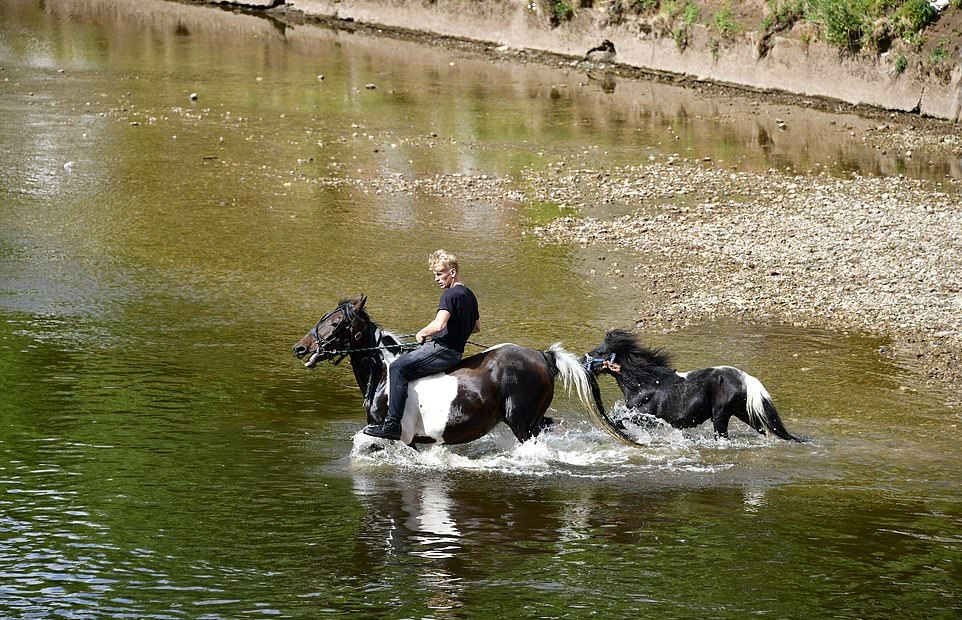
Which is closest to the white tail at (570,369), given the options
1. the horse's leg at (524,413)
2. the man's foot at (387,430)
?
the horse's leg at (524,413)

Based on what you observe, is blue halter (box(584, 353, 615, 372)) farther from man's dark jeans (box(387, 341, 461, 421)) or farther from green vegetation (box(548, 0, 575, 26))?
green vegetation (box(548, 0, 575, 26))

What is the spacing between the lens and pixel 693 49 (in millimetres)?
37562

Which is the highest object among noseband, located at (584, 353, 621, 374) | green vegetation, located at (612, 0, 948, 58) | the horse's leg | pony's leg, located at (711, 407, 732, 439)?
green vegetation, located at (612, 0, 948, 58)

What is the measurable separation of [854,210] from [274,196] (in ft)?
31.5

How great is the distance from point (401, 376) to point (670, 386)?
2686mm

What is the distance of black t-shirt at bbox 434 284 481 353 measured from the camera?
11.0m

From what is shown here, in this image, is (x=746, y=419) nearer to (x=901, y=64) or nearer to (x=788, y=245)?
(x=788, y=245)

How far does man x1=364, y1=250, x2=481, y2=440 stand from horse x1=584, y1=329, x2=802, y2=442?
1499 millimetres

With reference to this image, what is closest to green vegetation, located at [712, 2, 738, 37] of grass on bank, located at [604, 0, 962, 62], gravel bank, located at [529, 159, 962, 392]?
grass on bank, located at [604, 0, 962, 62]

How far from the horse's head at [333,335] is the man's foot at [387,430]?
730mm

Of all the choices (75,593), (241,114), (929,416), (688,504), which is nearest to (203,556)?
(75,593)

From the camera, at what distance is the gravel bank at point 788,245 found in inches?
634

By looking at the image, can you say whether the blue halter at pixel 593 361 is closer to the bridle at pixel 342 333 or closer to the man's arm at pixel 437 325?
the man's arm at pixel 437 325

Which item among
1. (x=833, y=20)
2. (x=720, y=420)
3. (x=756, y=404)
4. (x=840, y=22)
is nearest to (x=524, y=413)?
(x=720, y=420)
